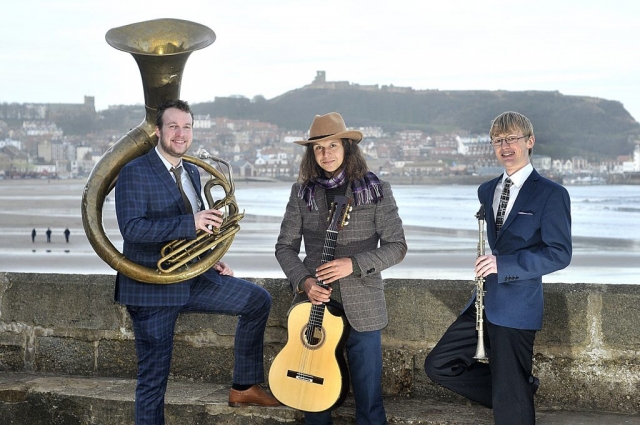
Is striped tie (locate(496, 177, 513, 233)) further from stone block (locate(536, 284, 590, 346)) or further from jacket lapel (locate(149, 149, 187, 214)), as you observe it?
Answer: jacket lapel (locate(149, 149, 187, 214))

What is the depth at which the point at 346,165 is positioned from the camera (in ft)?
12.3

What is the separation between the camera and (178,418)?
408 centimetres

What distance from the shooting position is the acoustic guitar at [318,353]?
364 cm

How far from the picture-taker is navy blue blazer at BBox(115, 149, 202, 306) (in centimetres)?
364

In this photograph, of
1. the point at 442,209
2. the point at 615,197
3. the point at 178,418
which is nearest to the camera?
the point at 178,418

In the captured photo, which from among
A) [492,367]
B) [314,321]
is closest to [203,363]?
[314,321]

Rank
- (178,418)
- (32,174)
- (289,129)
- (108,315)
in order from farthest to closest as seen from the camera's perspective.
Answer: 1. (289,129)
2. (32,174)
3. (108,315)
4. (178,418)

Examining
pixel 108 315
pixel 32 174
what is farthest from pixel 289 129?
pixel 108 315

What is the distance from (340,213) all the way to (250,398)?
3.25 feet

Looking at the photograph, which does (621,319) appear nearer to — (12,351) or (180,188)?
(180,188)

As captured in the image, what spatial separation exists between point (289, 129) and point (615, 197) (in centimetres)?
2999

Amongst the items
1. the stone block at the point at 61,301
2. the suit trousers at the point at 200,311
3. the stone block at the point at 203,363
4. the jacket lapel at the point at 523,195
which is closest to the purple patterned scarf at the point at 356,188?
the suit trousers at the point at 200,311

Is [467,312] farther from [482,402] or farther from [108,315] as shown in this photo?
[108,315]

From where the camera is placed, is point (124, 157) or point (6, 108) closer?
point (124, 157)
